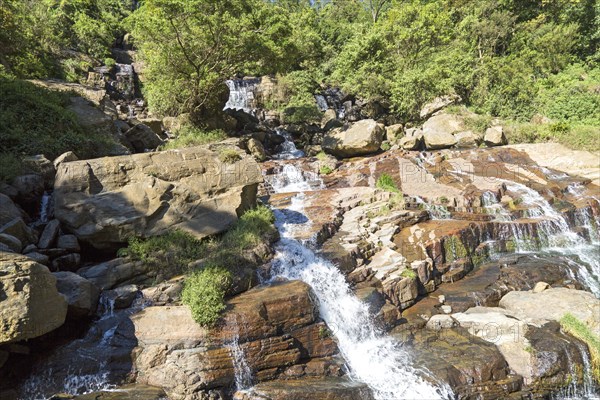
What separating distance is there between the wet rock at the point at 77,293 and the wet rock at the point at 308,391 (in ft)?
11.2

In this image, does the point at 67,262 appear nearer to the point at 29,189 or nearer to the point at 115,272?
the point at 115,272

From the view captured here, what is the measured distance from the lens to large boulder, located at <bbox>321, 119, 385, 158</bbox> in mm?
20125

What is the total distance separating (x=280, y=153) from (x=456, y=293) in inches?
541

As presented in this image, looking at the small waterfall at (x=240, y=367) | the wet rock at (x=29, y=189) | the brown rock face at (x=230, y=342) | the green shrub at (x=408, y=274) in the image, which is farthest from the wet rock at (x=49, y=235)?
the green shrub at (x=408, y=274)

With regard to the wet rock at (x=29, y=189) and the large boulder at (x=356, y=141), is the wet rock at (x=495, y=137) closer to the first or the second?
the large boulder at (x=356, y=141)

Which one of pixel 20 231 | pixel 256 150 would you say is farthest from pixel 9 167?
pixel 256 150

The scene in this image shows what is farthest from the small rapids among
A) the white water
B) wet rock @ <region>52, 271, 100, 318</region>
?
wet rock @ <region>52, 271, 100, 318</region>

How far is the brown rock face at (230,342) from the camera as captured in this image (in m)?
6.61

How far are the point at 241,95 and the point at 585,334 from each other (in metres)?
24.5

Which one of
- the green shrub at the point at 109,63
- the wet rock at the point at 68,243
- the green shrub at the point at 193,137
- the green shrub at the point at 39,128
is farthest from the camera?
the green shrub at the point at 109,63

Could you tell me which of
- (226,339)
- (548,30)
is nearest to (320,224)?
(226,339)

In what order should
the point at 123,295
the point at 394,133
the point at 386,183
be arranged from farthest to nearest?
the point at 394,133, the point at 386,183, the point at 123,295

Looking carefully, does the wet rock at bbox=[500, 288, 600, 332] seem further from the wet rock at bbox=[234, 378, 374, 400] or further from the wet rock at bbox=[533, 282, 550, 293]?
the wet rock at bbox=[234, 378, 374, 400]

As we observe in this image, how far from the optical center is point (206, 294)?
752 centimetres
